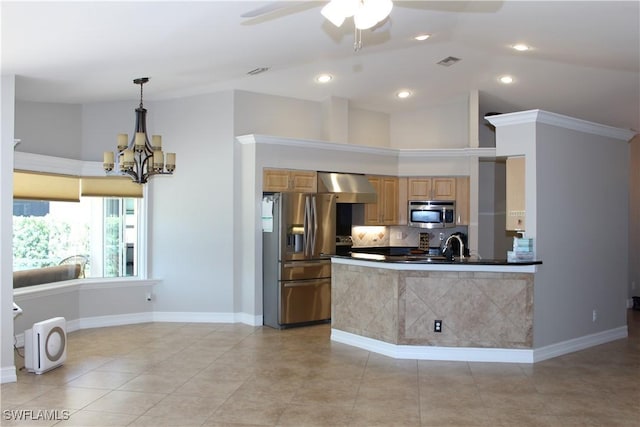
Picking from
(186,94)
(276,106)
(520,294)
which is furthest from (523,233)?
(186,94)

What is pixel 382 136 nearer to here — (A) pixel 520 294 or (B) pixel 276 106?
(B) pixel 276 106

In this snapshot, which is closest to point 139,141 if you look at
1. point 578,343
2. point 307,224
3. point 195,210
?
point 195,210

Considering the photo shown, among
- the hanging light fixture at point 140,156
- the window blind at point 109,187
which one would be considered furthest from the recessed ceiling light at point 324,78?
the window blind at point 109,187

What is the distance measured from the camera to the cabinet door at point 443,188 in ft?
28.6

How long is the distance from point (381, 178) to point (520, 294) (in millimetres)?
3476

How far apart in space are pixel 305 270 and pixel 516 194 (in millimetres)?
2918

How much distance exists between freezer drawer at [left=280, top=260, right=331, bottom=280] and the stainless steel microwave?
6.09 feet

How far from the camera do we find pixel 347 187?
7.98 m

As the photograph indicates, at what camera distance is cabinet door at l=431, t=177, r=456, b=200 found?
343 inches

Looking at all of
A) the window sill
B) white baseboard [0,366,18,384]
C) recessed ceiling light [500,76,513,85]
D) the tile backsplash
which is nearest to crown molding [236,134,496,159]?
recessed ceiling light [500,76,513,85]

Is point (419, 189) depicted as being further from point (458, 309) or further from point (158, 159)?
point (158, 159)

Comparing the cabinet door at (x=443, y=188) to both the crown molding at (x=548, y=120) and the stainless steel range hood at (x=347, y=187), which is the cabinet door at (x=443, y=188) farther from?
the crown molding at (x=548, y=120)

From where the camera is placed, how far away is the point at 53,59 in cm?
475

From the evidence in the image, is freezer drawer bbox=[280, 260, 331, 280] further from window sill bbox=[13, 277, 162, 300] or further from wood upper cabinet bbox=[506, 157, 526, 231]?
wood upper cabinet bbox=[506, 157, 526, 231]
